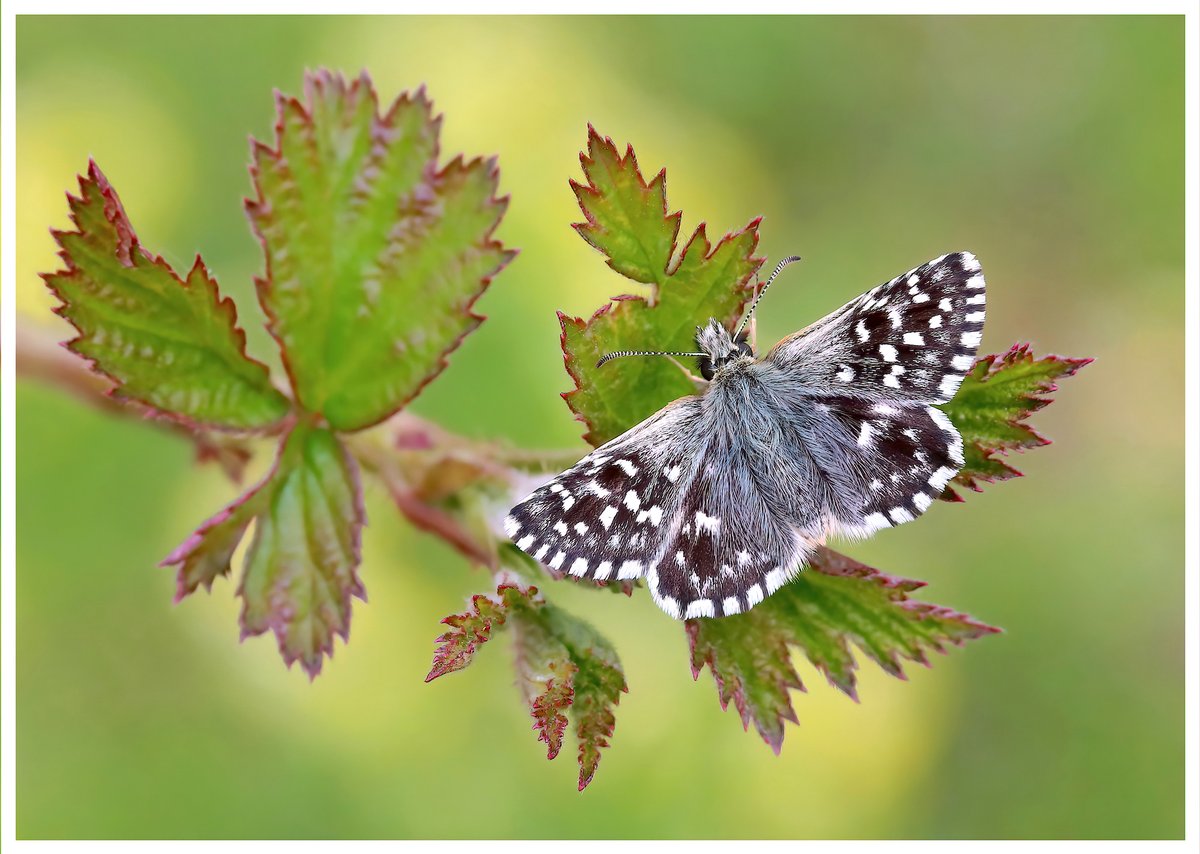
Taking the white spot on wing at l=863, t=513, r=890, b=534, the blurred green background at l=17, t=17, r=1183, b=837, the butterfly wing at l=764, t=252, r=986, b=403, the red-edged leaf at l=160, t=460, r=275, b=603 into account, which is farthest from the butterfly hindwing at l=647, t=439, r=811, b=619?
the blurred green background at l=17, t=17, r=1183, b=837

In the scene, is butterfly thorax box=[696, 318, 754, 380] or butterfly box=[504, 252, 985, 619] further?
butterfly thorax box=[696, 318, 754, 380]

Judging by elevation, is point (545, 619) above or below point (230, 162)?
below

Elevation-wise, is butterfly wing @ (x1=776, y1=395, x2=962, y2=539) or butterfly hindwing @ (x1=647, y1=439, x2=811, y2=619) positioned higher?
butterfly wing @ (x1=776, y1=395, x2=962, y2=539)

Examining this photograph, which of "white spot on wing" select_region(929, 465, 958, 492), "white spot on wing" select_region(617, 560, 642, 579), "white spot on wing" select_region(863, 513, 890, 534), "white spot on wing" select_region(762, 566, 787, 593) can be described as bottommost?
"white spot on wing" select_region(762, 566, 787, 593)

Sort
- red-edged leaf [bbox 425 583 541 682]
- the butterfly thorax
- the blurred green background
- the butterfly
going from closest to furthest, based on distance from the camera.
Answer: red-edged leaf [bbox 425 583 541 682] → the butterfly → the butterfly thorax → the blurred green background

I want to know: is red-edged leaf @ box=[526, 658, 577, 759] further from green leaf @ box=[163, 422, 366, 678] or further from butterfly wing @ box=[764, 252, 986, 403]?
butterfly wing @ box=[764, 252, 986, 403]

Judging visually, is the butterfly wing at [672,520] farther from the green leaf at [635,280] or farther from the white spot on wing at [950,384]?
the white spot on wing at [950,384]

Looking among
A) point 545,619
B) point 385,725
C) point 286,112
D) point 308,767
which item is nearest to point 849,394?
point 545,619

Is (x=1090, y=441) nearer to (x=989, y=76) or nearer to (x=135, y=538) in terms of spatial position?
(x=989, y=76)
